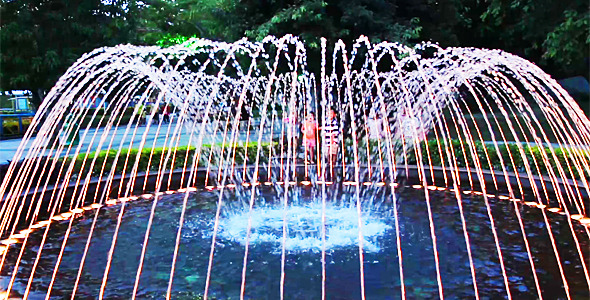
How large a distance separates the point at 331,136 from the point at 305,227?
18.8 feet

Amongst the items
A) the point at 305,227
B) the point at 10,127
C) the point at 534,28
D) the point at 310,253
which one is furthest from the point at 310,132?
the point at 10,127

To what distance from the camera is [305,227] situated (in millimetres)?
8500

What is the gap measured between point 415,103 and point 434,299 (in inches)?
549

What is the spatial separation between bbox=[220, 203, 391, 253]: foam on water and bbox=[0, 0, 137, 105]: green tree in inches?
435

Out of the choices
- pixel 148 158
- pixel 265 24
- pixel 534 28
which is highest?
pixel 265 24

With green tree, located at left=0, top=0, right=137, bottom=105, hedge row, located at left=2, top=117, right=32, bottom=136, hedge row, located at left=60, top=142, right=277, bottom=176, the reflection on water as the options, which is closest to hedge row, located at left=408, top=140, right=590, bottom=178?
the reflection on water

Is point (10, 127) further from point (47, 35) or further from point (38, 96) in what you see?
point (47, 35)

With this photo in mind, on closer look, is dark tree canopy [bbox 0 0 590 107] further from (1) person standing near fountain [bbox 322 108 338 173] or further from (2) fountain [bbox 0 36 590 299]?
(1) person standing near fountain [bbox 322 108 338 173]

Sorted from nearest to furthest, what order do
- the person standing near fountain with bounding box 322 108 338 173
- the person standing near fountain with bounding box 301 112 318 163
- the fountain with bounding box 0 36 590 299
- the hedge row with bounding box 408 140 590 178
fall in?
the fountain with bounding box 0 36 590 299 < the hedge row with bounding box 408 140 590 178 < the person standing near fountain with bounding box 322 108 338 173 < the person standing near fountain with bounding box 301 112 318 163

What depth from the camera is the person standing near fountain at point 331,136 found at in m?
13.9

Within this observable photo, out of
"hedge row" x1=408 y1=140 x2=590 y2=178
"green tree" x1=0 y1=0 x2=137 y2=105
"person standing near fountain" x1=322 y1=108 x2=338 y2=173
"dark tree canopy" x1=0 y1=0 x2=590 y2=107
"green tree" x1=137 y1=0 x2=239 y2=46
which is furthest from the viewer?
"green tree" x1=137 y1=0 x2=239 y2=46

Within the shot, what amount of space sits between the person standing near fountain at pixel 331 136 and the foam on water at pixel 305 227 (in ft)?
13.0

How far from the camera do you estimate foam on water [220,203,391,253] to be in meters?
7.61

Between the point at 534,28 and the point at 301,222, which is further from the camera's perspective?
the point at 534,28
